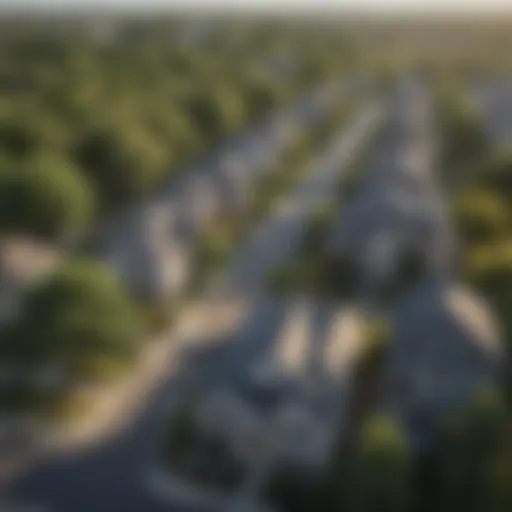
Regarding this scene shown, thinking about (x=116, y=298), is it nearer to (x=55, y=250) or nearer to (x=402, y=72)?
(x=55, y=250)

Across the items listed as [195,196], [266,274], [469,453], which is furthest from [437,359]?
[195,196]

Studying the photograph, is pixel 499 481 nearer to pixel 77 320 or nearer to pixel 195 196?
pixel 77 320

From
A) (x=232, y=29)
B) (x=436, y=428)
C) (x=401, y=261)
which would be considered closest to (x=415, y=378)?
(x=436, y=428)

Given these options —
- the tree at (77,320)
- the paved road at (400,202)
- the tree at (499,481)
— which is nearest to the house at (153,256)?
the tree at (77,320)

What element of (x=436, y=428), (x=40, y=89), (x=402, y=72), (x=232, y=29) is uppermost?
(x=232, y=29)

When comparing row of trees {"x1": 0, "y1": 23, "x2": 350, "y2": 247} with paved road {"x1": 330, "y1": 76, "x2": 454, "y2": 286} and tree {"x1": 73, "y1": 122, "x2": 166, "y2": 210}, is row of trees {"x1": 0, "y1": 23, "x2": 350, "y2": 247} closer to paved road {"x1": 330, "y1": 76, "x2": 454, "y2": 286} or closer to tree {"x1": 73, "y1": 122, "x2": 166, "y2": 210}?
tree {"x1": 73, "y1": 122, "x2": 166, "y2": 210}

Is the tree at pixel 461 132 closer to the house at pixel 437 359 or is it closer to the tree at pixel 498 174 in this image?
the tree at pixel 498 174

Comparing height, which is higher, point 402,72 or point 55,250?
point 402,72
